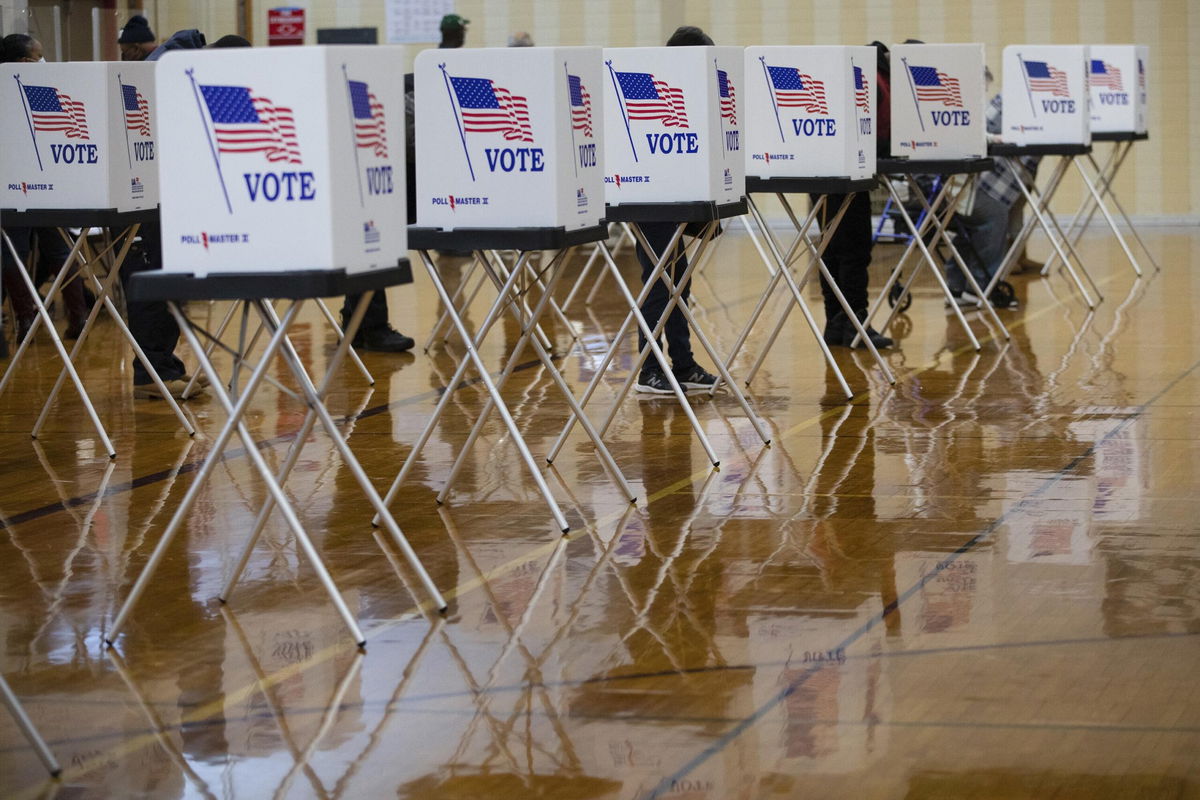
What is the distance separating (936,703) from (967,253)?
311 inches

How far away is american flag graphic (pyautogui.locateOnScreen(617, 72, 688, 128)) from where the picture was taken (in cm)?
578

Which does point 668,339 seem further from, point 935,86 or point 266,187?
point 266,187

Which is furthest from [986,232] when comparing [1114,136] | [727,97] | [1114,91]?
[727,97]

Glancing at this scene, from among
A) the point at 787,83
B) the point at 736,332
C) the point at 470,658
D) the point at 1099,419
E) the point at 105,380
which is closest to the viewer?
the point at 470,658

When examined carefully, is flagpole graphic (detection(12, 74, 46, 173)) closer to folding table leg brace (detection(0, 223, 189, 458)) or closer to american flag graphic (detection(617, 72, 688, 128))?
folding table leg brace (detection(0, 223, 189, 458))

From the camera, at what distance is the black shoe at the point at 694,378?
743 cm

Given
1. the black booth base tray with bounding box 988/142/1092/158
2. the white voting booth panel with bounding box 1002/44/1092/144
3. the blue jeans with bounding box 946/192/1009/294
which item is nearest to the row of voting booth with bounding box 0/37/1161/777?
the black booth base tray with bounding box 988/142/1092/158

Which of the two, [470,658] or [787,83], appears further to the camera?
[787,83]

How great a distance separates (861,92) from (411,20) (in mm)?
10331

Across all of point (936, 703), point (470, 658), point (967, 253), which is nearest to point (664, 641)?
point (470, 658)

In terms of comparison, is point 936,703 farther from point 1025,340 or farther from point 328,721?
point 1025,340

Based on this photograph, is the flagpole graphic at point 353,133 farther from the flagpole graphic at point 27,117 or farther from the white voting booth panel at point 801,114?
the white voting booth panel at point 801,114

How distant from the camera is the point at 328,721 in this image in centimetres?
337

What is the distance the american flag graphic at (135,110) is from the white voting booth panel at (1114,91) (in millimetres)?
7495
